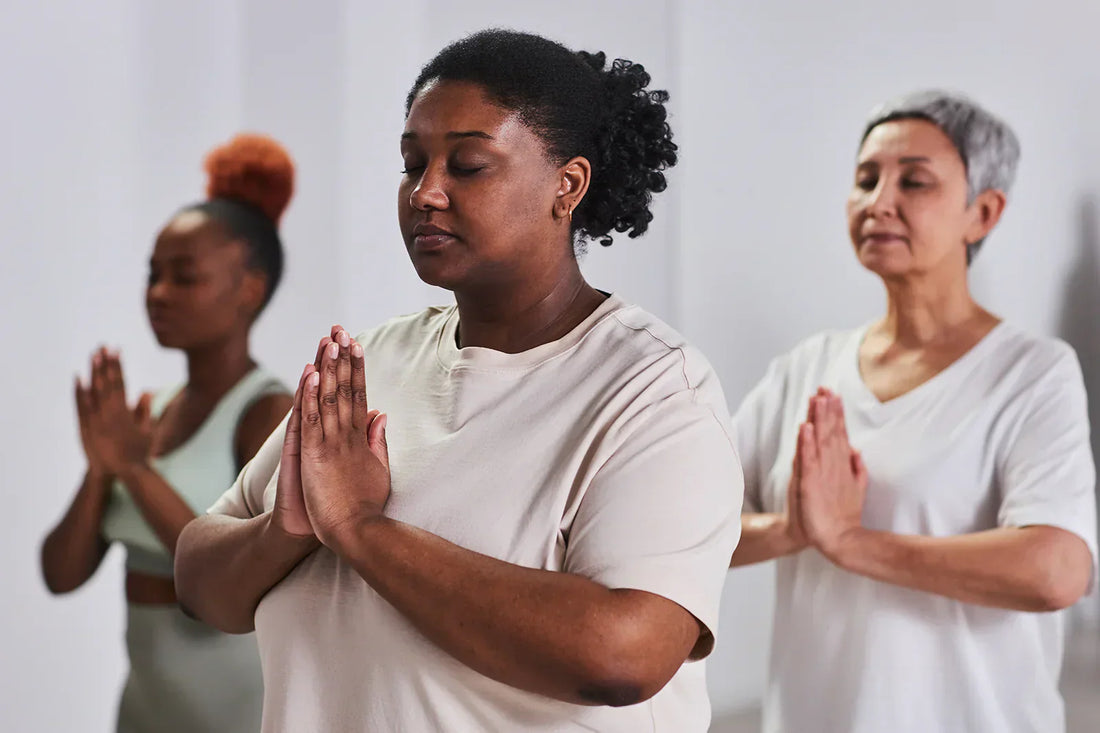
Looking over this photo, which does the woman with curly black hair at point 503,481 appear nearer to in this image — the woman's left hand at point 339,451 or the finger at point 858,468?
the woman's left hand at point 339,451

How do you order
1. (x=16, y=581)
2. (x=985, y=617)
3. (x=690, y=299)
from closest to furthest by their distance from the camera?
(x=985, y=617)
(x=690, y=299)
(x=16, y=581)

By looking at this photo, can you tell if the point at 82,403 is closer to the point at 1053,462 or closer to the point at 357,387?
the point at 357,387

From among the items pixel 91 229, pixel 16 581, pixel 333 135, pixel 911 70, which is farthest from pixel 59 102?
pixel 911 70

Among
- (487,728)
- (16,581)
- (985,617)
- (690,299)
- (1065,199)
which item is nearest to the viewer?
(487,728)

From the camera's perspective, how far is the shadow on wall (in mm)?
2344

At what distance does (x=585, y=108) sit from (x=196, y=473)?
1.38 metres

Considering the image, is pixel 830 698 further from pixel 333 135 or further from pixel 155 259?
pixel 333 135

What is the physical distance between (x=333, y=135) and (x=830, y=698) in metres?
2.03

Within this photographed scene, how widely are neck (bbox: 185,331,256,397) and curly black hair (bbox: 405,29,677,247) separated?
128 cm

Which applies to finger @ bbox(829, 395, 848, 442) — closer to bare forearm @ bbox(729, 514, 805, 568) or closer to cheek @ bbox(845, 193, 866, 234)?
bare forearm @ bbox(729, 514, 805, 568)

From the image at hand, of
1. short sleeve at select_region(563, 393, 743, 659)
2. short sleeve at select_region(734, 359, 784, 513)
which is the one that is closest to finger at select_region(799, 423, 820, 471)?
short sleeve at select_region(734, 359, 784, 513)

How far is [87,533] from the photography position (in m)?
2.47

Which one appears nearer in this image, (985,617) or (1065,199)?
(985,617)

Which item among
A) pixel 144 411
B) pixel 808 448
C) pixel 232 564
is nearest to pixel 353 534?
pixel 232 564
